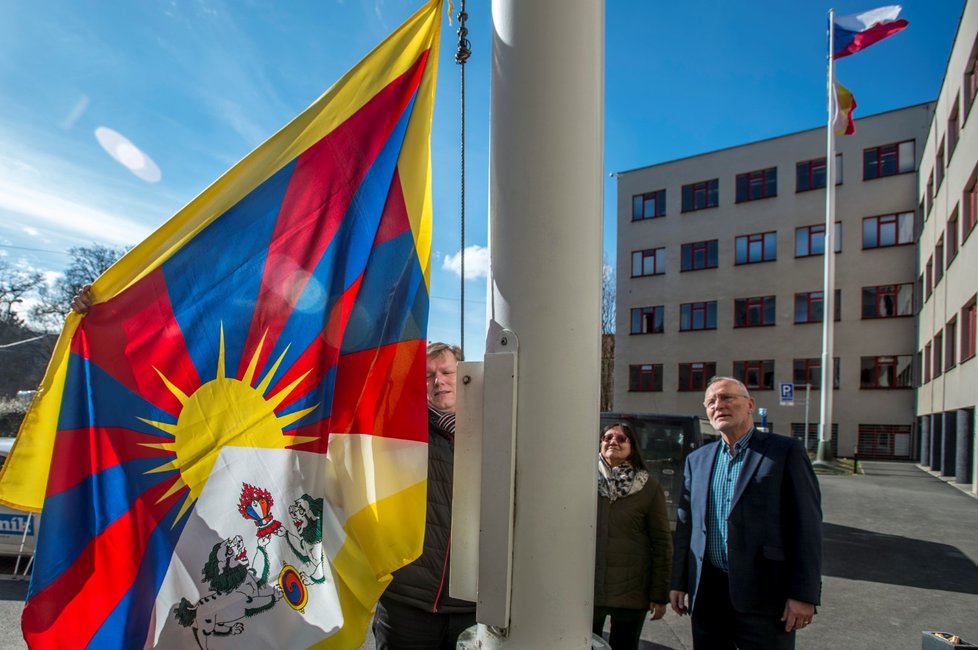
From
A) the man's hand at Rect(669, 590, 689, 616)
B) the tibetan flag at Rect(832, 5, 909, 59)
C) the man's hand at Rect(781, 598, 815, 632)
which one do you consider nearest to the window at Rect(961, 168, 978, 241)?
the tibetan flag at Rect(832, 5, 909, 59)

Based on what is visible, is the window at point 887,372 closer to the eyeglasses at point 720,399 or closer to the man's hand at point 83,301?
the eyeglasses at point 720,399

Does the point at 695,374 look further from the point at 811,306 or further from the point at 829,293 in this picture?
the point at 829,293

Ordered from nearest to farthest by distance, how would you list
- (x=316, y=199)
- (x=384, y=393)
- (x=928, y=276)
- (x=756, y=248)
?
(x=384, y=393) → (x=316, y=199) → (x=928, y=276) → (x=756, y=248)

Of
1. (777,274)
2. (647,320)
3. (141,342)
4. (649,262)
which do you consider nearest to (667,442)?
(141,342)

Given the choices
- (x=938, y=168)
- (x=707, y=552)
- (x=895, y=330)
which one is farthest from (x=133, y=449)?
(x=895, y=330)

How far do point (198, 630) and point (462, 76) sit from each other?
2.00 m

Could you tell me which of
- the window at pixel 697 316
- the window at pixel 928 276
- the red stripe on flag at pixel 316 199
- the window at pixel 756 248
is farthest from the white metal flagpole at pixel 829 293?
the red stripe on flag at pixel 316 199

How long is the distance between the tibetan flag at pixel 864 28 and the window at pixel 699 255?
13.8 m

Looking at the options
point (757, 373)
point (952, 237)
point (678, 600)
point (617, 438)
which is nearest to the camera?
point (678, 600)

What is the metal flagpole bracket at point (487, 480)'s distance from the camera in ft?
5.13

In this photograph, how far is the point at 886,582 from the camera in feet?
25.0

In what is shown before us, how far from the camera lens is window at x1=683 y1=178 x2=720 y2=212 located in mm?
35062

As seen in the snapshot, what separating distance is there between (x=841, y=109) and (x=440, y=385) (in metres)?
24.0

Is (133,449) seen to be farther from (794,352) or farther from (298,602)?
(794,352)
